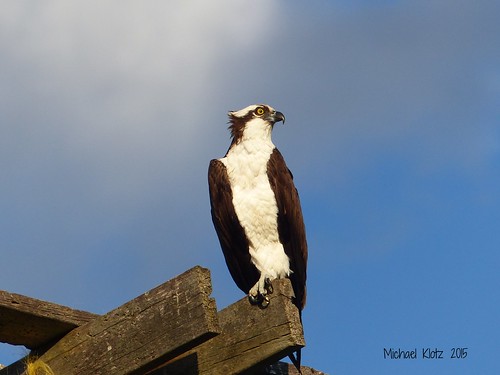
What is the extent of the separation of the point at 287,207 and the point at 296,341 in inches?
99.6

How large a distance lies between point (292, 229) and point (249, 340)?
88.3 inches

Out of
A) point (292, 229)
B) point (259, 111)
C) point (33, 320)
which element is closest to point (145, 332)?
point (33, 320)

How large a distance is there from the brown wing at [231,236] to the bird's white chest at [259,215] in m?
0.04

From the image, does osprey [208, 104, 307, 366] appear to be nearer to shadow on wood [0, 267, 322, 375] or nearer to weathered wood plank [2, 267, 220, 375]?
shadow on wood [0, 267, 322, 375]

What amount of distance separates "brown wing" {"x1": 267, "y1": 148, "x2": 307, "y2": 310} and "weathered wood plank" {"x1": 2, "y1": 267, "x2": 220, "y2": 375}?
2183 mm

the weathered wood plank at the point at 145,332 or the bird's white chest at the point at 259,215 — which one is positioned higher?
the bird's white chest at the point at 259,215

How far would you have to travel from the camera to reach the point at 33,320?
4.02m

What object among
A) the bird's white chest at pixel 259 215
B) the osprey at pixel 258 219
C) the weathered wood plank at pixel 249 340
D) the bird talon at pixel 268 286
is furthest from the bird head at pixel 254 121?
the weathered wood plank at pixel 249 340

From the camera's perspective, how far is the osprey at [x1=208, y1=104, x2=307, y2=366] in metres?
6.00

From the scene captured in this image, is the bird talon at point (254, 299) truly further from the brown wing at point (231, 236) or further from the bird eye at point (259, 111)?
the bird eye at point (259, 111)

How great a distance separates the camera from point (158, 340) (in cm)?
378

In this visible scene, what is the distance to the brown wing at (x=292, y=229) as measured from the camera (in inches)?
237

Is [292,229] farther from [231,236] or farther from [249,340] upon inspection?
[249,340]

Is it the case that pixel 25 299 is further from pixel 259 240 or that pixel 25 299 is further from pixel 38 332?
pixel 259 240
